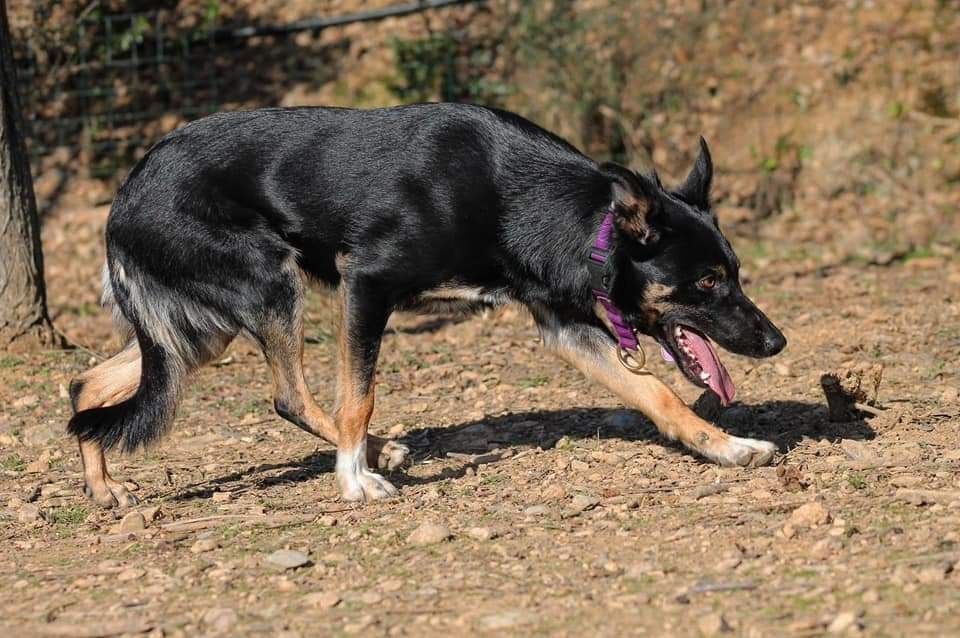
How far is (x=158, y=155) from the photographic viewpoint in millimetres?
5953

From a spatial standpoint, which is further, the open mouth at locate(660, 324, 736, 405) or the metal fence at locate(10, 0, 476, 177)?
the metal fence at locate(10, 0, 476, 177)

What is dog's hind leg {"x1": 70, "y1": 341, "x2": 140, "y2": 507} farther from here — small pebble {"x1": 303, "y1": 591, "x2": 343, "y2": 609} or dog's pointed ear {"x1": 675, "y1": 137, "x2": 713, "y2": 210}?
dog's pointed ear {"x1": 675, "y1": 137, "x2": 713, "y2": 210}

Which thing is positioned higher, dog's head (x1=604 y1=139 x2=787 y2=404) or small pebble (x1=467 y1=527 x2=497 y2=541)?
dog's head (x1=604 y1=139 x2=787 y2=404)

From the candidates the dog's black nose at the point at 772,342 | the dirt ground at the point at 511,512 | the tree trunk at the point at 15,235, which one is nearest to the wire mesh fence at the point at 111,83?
the tree trunk at the point at 15,235

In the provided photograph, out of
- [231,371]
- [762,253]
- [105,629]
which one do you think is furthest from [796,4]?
[105,629]

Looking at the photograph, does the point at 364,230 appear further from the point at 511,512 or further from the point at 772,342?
the point at 772,342

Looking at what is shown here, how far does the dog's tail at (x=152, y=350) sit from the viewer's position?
5.73 meters

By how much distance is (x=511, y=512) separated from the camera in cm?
531

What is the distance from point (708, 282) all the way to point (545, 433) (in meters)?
1.33

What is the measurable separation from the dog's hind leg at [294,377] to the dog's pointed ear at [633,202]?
145cm

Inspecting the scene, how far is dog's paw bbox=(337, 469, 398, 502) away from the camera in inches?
226

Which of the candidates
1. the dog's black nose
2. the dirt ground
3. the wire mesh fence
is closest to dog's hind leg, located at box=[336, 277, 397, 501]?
the dirt ground

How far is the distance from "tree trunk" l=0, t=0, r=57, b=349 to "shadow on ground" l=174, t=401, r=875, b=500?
8.94ft

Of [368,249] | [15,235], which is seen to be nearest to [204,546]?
A: [368,249]
